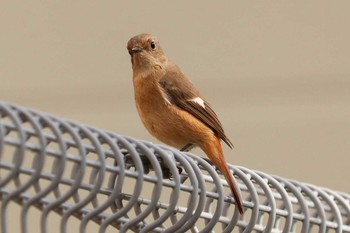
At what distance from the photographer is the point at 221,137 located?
10.5ft

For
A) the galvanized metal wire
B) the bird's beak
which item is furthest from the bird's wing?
the galvanized metal wire

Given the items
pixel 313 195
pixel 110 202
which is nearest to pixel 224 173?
pixel 313 195

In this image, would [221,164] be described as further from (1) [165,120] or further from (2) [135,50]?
(2) [135,50]

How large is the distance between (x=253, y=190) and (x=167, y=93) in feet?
4.93

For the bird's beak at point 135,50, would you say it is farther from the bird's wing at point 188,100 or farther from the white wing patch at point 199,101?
the white wing patch at point 199,101

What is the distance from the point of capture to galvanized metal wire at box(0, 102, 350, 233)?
57.8 inches

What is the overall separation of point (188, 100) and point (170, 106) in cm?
A: 8

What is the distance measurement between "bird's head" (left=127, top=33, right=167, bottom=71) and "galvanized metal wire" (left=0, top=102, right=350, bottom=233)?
5.08 feet

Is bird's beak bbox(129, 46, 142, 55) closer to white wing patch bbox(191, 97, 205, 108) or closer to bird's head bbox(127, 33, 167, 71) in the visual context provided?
bird's head bbox(127, 33, 167, 71)

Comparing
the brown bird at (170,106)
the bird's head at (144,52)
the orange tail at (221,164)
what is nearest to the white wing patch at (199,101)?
the brown bird at (170,106)

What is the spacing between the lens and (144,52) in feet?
12.1

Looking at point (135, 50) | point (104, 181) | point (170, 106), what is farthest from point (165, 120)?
point (104, 181)

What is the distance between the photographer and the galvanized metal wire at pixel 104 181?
57.8 inches

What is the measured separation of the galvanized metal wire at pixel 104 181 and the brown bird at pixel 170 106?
94 centimetres
